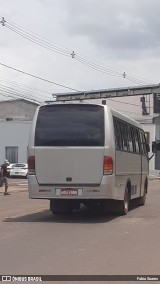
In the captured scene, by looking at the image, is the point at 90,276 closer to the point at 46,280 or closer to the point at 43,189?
the point at 46,280

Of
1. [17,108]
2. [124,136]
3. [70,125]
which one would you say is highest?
[17,108]

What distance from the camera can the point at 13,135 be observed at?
181 ft

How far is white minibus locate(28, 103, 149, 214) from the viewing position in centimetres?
1412

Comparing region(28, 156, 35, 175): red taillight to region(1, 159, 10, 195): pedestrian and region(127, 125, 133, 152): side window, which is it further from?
region(1, 159, 10, 195): pedestrian

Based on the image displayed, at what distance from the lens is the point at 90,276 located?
7.71 meters

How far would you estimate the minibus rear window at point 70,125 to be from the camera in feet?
46.9

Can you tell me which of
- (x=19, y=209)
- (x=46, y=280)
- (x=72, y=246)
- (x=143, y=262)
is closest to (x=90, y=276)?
(x=46, y=280)

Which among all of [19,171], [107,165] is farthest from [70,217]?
[19,171]

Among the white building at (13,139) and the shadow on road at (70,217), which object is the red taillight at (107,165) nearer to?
the shadow on road at (70,217)

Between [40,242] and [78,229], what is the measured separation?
222 centimetres

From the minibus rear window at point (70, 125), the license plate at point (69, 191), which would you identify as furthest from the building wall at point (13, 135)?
the license plate at point (69, 191)

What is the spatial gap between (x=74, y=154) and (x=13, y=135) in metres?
41.3

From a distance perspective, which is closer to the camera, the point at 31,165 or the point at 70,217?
the point at 31,165

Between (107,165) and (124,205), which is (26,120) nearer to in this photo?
(124,205)
